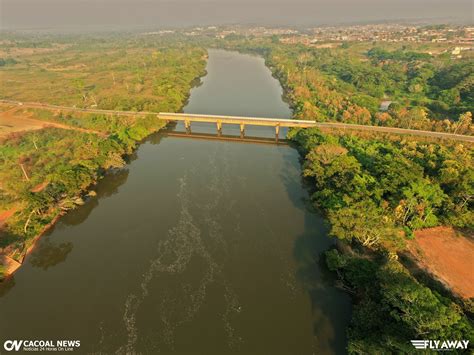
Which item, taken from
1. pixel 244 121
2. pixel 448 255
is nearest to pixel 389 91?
pixel 244 121

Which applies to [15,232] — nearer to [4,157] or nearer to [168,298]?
[168,298]

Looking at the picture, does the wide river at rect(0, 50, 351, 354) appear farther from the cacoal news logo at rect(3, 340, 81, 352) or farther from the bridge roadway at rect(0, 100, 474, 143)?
the bridge roadway at rect(0, 100, 474, 143)

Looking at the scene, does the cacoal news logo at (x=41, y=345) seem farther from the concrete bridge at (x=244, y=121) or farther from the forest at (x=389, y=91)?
the forest at (x=389, y=91)

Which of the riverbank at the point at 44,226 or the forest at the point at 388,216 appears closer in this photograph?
the forest at the point at 388,216

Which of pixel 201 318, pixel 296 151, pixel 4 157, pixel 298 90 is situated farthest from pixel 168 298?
pixel 298 90

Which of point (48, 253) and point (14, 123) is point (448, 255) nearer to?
point (48, 253)

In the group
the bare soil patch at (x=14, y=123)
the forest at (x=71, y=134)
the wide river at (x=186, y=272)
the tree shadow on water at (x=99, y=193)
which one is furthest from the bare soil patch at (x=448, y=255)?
the bare soil patch at (x=14, y=123)
